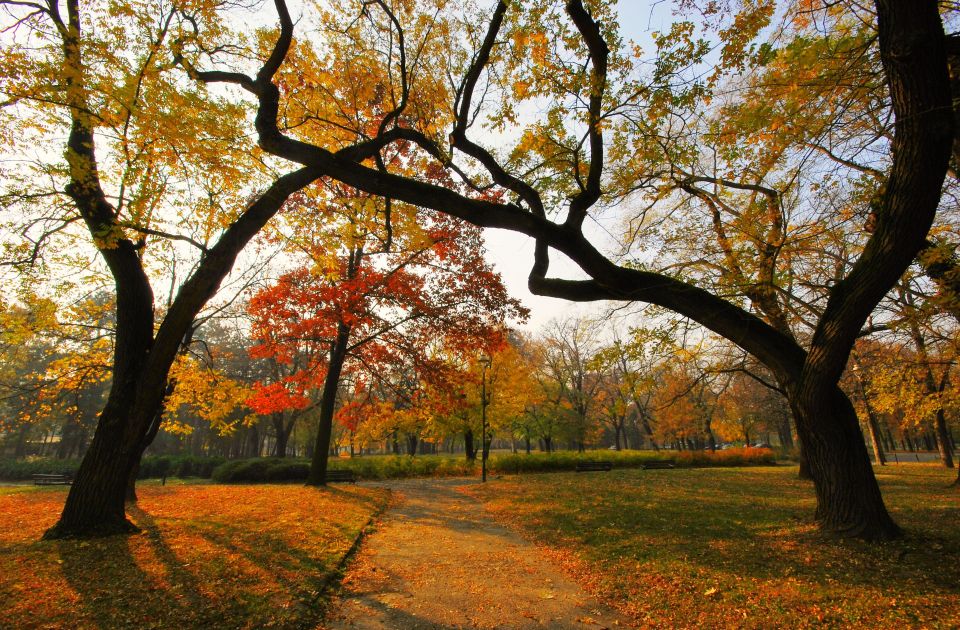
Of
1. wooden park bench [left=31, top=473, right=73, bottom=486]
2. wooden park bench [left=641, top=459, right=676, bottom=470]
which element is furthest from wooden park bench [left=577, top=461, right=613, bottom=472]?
wooden park bench [left=31, top=473, right=73, bottom=486]

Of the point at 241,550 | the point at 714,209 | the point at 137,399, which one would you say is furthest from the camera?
the point at 714,209

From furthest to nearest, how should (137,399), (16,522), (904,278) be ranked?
(904,278) < (16,522) < (137,399)

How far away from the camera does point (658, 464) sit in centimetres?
2552

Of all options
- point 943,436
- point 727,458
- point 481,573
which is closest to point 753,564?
point 481,573

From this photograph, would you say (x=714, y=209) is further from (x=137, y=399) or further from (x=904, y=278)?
(x=137, y=399)

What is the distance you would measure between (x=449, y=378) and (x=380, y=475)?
7.24m

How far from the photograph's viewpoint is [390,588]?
4.81 meters

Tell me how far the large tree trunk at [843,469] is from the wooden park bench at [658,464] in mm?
20836

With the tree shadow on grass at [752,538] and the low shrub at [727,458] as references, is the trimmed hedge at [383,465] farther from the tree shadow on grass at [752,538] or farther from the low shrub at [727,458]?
the tree shadow on grass at [752,538]

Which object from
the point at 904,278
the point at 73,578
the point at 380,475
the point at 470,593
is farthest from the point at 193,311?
the point at 380,475

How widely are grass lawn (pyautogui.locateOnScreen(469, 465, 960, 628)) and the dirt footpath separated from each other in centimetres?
46

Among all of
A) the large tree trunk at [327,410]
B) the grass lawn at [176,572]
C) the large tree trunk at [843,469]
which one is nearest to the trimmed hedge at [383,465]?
the large tree trunk at [327,410]

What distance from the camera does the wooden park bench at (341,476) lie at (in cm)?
1794

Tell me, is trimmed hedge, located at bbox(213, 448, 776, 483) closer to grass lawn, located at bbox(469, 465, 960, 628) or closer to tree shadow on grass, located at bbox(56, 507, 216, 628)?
grass lawn, located at bbox(469, 465, 960, 628)
